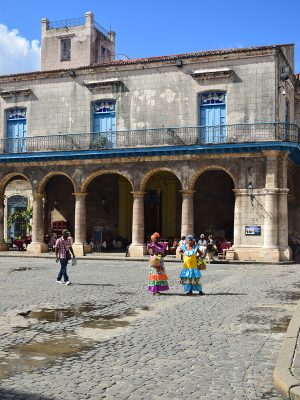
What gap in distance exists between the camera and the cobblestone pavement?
545 cm

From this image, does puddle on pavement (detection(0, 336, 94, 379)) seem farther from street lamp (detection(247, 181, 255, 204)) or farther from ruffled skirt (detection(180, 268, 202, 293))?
street lamp (detection(247, 181, 255, 204))

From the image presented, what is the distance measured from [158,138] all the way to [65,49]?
17.0 m

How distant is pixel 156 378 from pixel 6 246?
25719mm

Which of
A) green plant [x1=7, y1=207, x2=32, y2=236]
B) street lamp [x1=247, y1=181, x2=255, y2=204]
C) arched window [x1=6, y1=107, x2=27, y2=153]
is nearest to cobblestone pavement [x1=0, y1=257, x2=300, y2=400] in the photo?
street lamp [x1=247, y1=181, x2=255, y2=204]

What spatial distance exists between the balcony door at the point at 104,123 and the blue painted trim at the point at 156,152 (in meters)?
0.82

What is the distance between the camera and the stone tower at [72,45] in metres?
38.8

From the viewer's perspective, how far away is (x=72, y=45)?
39188mm

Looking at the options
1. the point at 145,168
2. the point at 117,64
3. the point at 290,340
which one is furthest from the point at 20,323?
the point at 117,64

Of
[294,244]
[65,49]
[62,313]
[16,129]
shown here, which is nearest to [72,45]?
[65,49]

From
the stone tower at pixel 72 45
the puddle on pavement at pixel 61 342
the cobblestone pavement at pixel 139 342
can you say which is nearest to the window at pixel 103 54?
the stone tower at pixel 72 45

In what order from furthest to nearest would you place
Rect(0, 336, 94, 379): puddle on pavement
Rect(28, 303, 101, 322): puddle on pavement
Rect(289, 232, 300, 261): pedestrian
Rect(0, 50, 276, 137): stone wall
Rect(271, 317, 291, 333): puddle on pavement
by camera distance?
1. Rect(289, 232, 300, 261): pedestrian
2. Rect(0, 50, 276, 137): stone wall
3. Rect(28, 303, 101, 322): puddle on pavement
4. Rect(271, 317, 291, 333): puddle on pavement
5. Rect(0, 336, 94, 379): puddle on pavement

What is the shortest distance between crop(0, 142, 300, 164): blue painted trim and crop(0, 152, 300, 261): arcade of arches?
594mm

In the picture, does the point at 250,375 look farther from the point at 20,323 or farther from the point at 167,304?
the point at 167,304

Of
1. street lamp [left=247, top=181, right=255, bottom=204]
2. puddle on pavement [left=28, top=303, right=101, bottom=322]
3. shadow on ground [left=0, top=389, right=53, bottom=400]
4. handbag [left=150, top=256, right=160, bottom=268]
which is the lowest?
shadow on ground [left=0, top=389, right=53, bottom=400]
